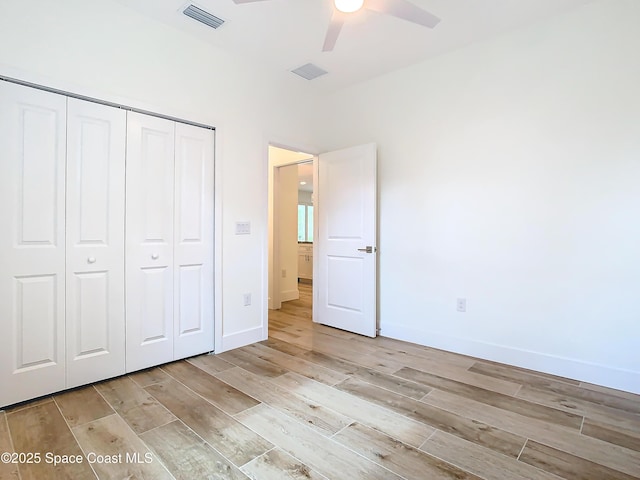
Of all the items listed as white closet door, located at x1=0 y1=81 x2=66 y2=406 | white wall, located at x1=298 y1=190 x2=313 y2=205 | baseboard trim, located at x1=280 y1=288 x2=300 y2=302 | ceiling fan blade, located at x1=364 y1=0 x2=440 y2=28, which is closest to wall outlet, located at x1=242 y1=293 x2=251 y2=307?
white closet door, located at x1=0 y1=81 x2=66 y2=406

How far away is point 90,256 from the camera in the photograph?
2.38 m

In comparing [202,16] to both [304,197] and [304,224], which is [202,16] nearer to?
[304,224]

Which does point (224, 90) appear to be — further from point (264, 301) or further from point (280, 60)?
point (264, 301)

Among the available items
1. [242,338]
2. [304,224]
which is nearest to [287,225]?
[242,338]

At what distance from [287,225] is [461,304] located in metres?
2.89

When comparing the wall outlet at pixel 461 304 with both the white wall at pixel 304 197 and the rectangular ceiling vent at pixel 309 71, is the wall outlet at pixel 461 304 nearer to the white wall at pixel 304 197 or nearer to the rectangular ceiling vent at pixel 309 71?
the rectangular ceiling vent at pixel 309 71

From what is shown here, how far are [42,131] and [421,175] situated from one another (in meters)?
3.13

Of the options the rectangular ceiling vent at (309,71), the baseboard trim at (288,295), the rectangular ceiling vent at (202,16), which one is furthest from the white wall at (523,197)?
the baseboard trim at (288,295)

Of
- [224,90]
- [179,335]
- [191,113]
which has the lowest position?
[179,335]

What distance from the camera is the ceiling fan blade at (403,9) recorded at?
2066mm

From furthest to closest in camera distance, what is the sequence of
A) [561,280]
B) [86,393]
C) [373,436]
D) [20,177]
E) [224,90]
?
[224,90]
[561,280]
[86,393]
[20,177]
[373,436]

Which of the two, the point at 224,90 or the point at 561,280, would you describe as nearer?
the point at 561,280

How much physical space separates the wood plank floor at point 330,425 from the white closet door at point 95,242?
25cm

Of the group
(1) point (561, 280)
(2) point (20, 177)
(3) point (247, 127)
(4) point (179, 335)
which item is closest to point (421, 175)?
(1) point (561, 280)
